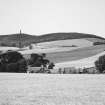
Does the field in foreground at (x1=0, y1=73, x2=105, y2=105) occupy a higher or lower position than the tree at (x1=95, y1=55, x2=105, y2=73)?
lower

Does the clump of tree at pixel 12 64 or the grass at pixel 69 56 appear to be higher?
the grass at pixel 69 56

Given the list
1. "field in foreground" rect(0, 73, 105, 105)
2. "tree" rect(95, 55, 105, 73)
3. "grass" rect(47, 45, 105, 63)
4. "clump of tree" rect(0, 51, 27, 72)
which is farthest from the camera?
"grass" rect(47, 45, 105, 63)

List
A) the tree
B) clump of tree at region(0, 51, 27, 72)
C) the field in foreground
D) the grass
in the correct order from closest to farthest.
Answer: the field in foreground
the tree
clump of tree at region(0, 51, 27, 72)
the grass

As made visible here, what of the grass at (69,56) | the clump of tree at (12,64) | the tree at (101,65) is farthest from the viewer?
the grass at (69,56)

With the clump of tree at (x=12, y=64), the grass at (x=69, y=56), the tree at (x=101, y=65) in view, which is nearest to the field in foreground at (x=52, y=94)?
the tree at (x=101, y=65)

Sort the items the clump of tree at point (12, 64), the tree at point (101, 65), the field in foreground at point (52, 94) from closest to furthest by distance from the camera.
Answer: the field in foreground at point (52, 94) → the tree at point (101, 65) → the clump of tree at point (12, 64)

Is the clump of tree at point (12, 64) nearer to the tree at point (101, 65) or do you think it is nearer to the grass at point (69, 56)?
the tree at point (101, 65)

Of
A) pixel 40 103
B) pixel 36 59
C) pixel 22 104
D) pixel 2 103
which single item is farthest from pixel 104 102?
pixel 36 59

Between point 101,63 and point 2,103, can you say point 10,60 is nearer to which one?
point 101,63

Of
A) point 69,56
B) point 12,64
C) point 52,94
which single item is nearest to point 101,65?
point 12,64

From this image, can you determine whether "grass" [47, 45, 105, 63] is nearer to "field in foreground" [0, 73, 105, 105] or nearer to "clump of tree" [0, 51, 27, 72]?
"clump of tree" [0, 51, 27, 72]

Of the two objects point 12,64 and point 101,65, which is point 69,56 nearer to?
point 12,64

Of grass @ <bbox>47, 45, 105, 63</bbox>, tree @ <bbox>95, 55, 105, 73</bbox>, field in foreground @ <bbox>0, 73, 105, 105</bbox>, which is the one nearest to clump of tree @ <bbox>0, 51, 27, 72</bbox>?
tree @ <bbox>95, 55, 105, 73</bbox>

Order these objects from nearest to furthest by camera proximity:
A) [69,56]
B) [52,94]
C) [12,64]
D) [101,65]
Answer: [52,94], [101,65], [12,64], [69,56]
